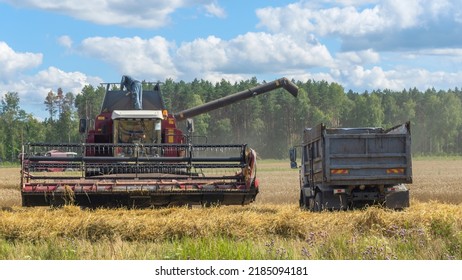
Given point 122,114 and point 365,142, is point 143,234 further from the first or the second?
point 122,114

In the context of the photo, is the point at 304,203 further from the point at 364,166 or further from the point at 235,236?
the point at 235,236

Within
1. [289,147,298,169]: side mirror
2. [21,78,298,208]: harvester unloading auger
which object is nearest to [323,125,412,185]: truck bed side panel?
[21,78,298,208]: harvester unloading auger

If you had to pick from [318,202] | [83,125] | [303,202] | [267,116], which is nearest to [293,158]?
[303,202]

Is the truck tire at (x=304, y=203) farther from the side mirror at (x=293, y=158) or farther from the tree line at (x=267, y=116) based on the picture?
the tree line at (x=267, y=116)

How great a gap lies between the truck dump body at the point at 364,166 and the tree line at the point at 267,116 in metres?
86.7

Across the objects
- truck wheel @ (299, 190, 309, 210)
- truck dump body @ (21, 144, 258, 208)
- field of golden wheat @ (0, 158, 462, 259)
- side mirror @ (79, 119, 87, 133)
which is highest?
side mirror @ (79, 119, 87, 133)

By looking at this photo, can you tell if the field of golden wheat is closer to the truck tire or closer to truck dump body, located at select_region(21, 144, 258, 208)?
truck dump body, located at select_region(21, 144, 258, 208)

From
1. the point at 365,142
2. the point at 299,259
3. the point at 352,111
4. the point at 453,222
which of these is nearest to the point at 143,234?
the point at 299,259

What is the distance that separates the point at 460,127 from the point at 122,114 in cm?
12616

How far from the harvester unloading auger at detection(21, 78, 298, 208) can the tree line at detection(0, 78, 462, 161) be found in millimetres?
82949

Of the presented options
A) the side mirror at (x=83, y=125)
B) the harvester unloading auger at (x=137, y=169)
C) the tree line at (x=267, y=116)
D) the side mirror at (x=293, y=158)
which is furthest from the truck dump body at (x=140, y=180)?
the tree line at (x=267, y=116)

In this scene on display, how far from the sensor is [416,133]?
134625mm

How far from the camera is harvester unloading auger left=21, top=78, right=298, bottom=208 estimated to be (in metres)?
15.0

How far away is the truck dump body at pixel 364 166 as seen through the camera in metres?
15.6
